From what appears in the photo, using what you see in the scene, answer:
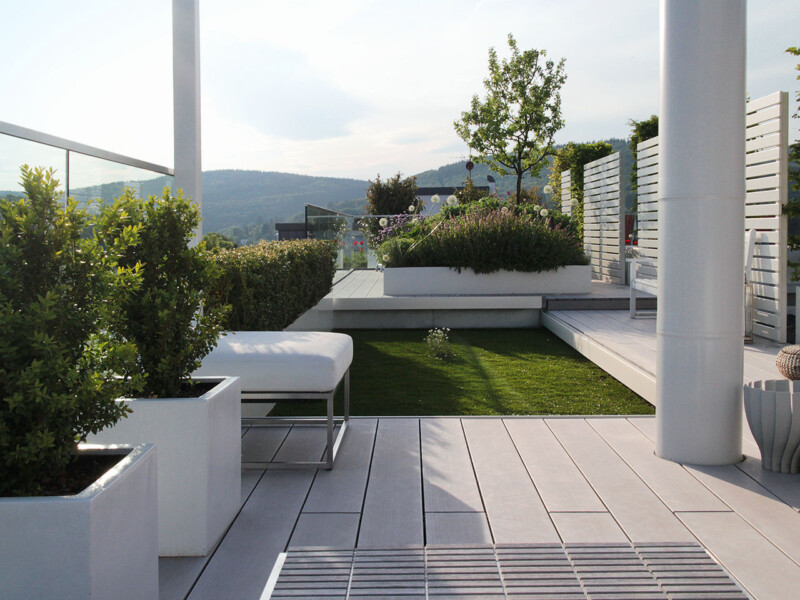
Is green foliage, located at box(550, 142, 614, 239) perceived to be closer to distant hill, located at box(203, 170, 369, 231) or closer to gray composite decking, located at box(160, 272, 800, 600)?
gray composite decking, located at box(160, 272, 800, 600)

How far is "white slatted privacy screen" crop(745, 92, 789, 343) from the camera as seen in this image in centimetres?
594

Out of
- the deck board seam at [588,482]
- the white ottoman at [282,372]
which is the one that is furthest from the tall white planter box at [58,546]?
the white ottoman at [282,372]

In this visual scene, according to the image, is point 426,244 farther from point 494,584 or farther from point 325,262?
point 494,584

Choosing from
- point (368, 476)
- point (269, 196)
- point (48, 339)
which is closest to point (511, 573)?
point (48, 339)

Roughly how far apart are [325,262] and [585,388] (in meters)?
3.72

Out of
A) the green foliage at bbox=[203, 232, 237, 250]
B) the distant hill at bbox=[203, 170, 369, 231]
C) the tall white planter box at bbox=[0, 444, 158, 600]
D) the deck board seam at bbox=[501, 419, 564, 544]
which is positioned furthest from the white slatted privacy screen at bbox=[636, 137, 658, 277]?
the distant hill at bbox=[203, 170, 369, 231]

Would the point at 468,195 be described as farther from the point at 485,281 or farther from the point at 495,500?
the point at 495,500

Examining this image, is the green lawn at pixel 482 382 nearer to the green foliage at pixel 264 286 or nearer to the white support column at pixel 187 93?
the green foliage at pixel 264 286

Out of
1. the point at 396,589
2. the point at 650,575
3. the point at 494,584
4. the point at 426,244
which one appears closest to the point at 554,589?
the point at 494,584

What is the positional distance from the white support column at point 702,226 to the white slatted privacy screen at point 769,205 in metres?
3.44

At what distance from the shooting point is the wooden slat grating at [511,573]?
1.63 m

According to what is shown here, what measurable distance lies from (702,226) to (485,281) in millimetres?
6179

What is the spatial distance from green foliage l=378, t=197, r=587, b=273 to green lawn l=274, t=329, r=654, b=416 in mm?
1674

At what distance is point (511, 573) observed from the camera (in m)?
1.76
